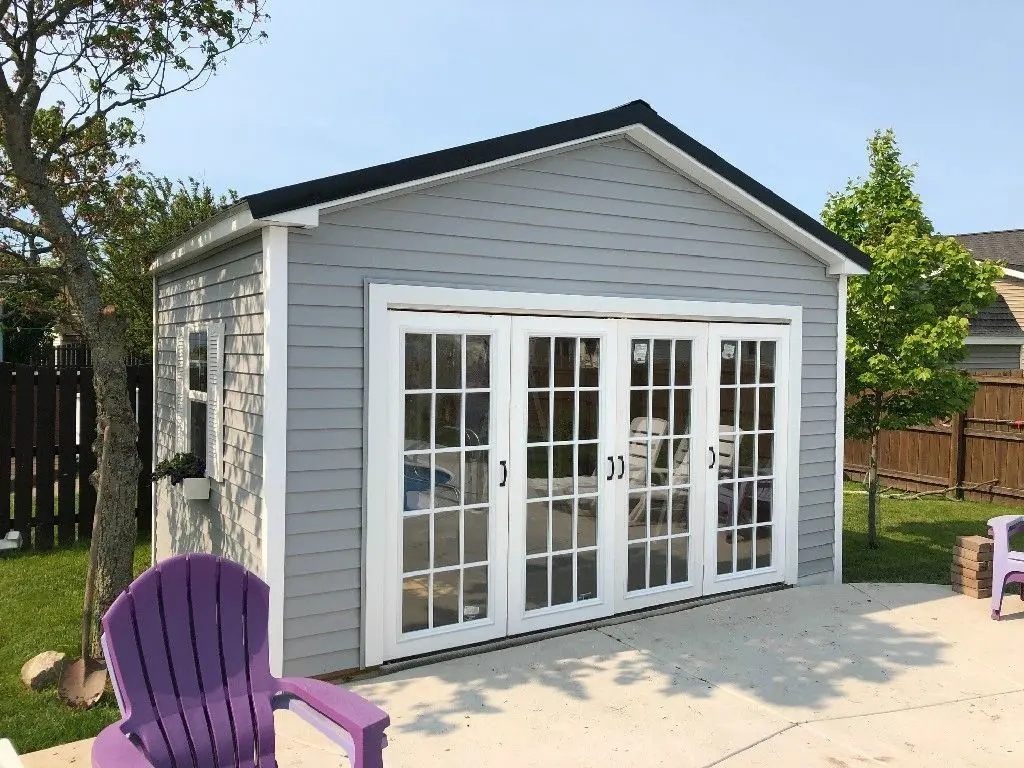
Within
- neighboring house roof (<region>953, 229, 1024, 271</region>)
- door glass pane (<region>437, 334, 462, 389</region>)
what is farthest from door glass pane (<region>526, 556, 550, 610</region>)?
neighboring house roof (<region>953, 229, 1024, 271</region>)

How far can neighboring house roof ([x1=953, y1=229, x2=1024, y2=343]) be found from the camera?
14.8 metres

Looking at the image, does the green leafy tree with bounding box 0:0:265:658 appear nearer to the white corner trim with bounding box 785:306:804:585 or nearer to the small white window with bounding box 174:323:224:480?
the small white window with bounding box 174:323:224:480

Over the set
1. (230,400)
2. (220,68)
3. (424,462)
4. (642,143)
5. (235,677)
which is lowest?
(235,677)

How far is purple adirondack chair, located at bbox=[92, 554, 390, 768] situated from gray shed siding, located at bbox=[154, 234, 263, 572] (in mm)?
1339

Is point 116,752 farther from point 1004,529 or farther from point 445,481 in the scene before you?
point 1004,529

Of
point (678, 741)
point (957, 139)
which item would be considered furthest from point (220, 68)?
point (957, 139)

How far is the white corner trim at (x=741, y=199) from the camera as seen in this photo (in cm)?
539

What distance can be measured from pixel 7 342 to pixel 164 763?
70.1ft

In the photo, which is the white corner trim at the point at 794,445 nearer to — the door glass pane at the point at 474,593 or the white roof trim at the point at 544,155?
the white roof trim at the point at 544,155

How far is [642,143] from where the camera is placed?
5.43 meters

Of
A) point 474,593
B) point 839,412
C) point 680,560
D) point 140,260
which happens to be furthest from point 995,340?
point 140,260

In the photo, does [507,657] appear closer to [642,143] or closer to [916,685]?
[916,685]

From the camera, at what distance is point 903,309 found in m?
7.62

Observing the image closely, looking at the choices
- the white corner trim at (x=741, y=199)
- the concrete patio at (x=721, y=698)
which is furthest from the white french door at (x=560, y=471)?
the white corner trim at (x=741, y=199)
